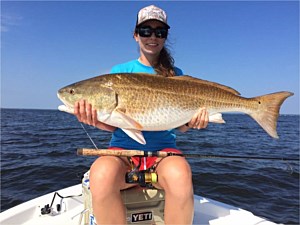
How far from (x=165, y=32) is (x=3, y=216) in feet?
10.3

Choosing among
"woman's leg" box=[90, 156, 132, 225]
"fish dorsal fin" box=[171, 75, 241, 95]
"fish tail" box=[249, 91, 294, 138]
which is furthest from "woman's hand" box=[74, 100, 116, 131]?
"fish tail" box=[249, 91, 294, 138]

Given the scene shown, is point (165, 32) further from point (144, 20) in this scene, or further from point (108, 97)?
point (108, 97)

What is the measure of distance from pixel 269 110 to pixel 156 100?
1292 millimetres

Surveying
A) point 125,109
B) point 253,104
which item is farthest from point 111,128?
point 253,104

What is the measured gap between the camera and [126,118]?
110 inches

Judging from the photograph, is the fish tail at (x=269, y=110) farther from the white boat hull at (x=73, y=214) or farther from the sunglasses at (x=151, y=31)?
the white boat hull at (x=73, y=214)

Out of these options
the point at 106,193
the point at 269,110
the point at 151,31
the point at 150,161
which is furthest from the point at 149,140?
the point at 269,110

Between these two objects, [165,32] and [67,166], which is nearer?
[165,32]

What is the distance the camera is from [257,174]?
9586 millimetres

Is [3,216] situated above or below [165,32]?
below

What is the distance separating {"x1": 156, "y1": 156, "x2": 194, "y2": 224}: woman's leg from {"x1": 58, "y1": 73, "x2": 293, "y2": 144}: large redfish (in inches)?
18.5

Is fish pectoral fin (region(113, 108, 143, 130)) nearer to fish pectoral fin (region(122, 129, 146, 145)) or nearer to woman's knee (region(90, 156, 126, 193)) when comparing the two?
fish pectoral fin (region(122, 129, 146, 145))

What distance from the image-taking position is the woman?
2471 millimetres

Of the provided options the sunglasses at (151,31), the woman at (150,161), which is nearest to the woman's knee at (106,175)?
the woman at (150,161)
